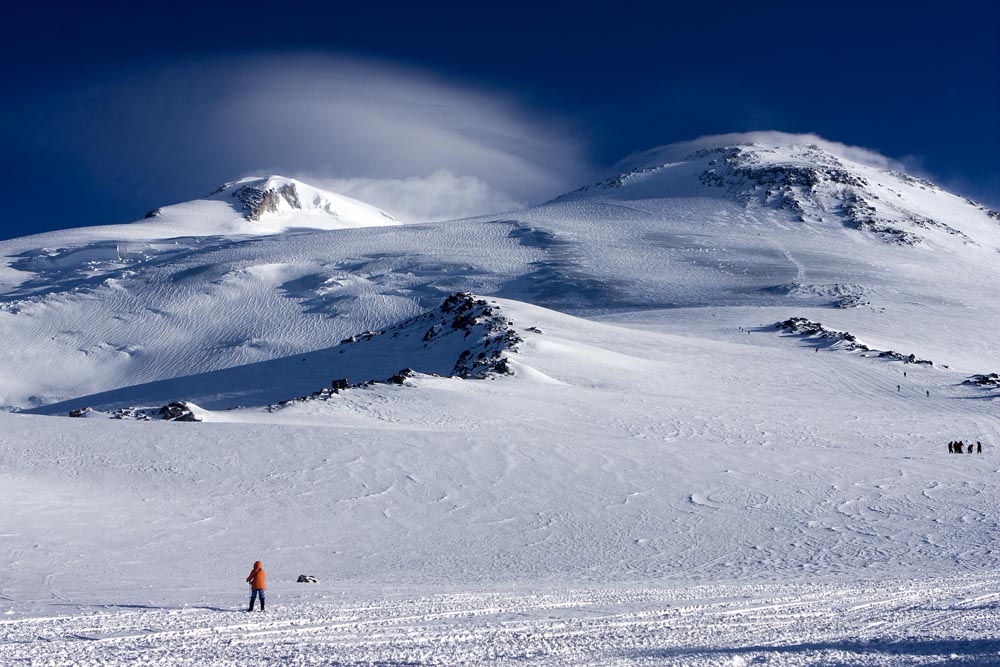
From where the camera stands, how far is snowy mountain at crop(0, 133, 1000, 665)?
1173 cm

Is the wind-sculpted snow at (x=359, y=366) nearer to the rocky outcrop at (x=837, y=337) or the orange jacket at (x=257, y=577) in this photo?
the rocky outcrop at (x=837, y=337)

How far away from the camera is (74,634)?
10234 mm

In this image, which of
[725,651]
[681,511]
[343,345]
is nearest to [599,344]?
[343,345]

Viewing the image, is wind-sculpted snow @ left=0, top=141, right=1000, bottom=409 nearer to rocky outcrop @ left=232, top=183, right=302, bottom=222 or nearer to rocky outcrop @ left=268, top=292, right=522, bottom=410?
rocky outcrop @ left=268, top=292, right=522, bottom=410

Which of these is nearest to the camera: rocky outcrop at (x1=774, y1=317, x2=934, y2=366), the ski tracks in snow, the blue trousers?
the ski tracks in snow

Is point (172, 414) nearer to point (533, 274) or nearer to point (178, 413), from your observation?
point (178, 413)

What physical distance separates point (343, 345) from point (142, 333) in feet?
82.6

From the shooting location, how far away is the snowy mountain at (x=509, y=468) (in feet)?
38.5

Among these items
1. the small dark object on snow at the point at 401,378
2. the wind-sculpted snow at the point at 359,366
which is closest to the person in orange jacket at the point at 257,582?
the small dark object on snow at the point at 401,378

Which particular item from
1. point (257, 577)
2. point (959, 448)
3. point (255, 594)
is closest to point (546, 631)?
point (257, 577)

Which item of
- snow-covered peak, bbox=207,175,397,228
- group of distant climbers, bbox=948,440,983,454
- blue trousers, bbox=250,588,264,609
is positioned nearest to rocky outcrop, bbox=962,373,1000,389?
group of distant climbers, bbox=948,440,983,454

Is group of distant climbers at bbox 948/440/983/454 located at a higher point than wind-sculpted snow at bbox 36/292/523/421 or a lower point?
lower

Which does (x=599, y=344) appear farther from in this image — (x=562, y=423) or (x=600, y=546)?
(x=600, y=546)

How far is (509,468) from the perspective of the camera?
23750 mm
